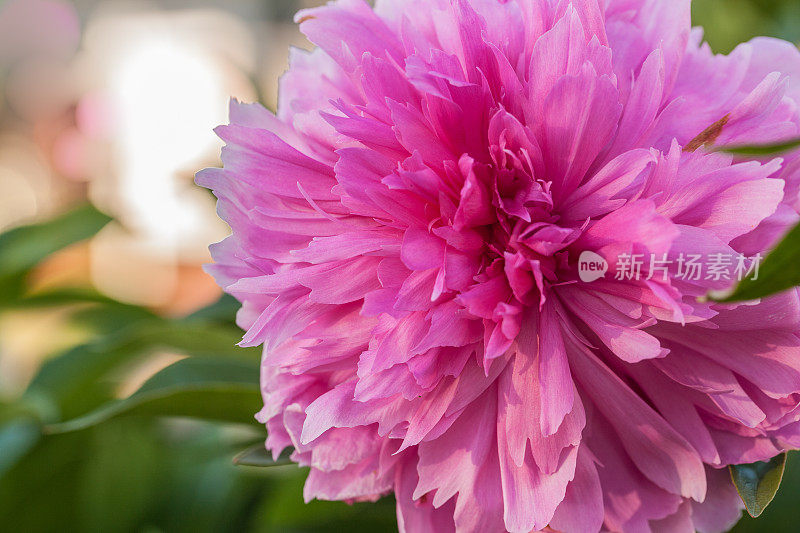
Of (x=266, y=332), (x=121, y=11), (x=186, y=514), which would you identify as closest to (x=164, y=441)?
(x=186, y=514)

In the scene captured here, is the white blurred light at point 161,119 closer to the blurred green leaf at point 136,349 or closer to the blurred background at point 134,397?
the blurred background at point 134,397

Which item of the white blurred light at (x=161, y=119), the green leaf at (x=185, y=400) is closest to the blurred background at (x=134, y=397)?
the green leaf at (x=185, y=400)

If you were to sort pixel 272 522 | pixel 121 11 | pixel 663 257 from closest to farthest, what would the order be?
1. pixel 663 257
2. pixel 272 522
3. pixel 121 11

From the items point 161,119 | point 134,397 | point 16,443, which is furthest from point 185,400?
point 161,119

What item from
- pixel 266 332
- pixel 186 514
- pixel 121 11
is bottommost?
pixel 121 11

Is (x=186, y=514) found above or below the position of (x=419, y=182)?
below

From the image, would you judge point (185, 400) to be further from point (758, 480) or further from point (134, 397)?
point (758, 480)

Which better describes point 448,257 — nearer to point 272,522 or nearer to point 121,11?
point 272,522
